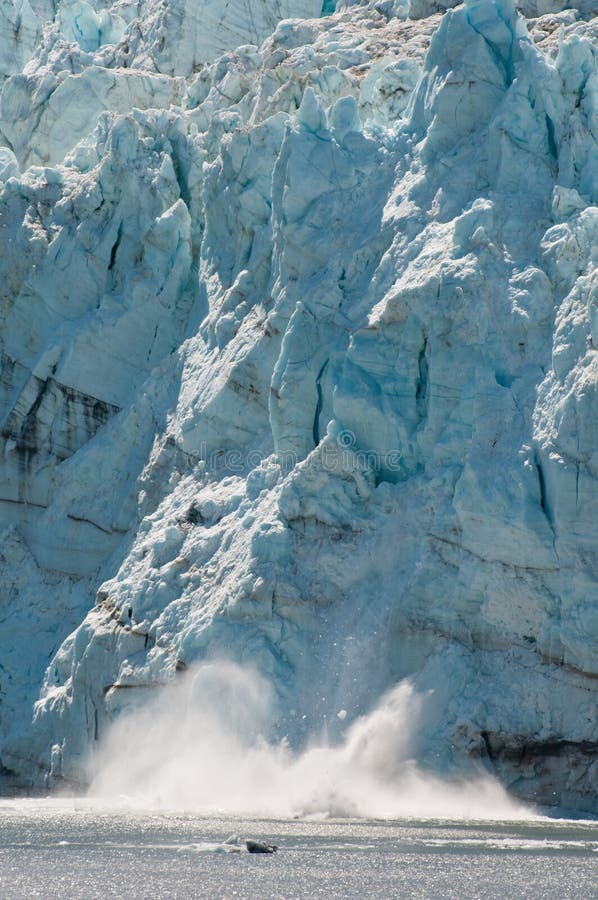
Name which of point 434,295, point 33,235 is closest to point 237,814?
point 434,295

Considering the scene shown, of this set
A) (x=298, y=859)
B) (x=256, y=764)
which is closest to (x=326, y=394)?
(x=256, y=764)

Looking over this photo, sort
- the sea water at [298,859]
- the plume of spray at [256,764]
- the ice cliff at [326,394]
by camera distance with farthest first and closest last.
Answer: the ice cliff at [326,394] < the plume of spray at [256,764] < the sea water at [298,859]

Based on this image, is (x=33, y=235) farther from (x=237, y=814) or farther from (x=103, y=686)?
(x=237, y=814)

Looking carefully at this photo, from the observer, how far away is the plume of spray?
3838cm

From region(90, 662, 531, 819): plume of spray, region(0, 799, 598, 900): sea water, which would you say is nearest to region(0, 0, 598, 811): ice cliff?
region(90, 662, 531, 819): plume of spray

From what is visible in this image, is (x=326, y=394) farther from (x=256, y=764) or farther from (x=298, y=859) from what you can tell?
(x=298, y=859)

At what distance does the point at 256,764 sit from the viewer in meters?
40.4

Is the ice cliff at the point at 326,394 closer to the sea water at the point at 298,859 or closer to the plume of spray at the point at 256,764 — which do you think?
the plume of spray at the point at 256,764

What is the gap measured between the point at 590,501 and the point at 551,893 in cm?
1061

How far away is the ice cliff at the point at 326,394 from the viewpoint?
3856cm

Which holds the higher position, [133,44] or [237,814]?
[133,44]

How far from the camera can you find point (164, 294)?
50.2 meters

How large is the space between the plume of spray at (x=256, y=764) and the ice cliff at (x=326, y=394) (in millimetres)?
463

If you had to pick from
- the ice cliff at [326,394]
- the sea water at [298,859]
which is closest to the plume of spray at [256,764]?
the ice cliff at [326,394]
